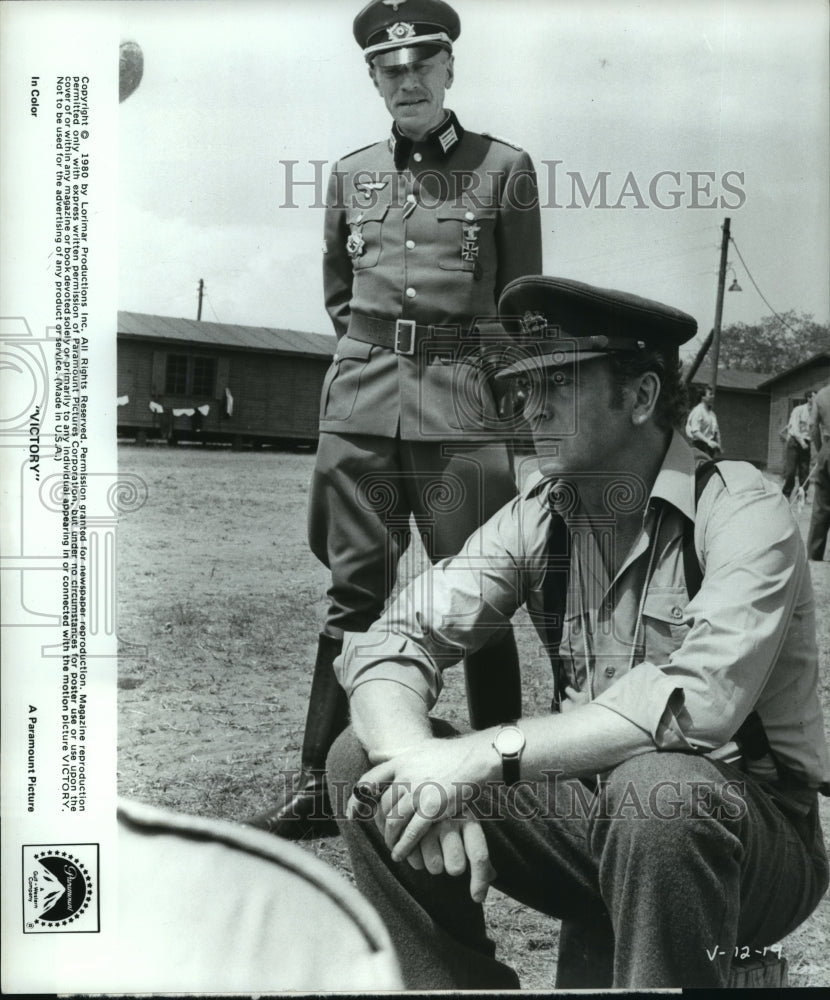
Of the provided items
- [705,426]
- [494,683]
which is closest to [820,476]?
[705,426]

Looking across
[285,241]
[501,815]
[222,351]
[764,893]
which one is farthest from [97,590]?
[764,893]

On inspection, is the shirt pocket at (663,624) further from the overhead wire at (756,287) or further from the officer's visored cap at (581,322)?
the overhead wire at (756,287)

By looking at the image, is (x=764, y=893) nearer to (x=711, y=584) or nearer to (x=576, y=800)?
(x=576, y=800)

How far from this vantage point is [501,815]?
2654 mm

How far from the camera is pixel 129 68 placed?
3312 mm

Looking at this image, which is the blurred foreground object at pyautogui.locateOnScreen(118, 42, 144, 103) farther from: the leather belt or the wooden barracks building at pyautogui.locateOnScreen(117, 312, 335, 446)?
the leather belt

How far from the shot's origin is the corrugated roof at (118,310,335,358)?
10.9 feet

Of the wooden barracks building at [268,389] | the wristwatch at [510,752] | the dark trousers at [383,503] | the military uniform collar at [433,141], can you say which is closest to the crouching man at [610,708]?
the wristwatch at [510,752]

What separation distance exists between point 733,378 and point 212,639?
5.53 ft

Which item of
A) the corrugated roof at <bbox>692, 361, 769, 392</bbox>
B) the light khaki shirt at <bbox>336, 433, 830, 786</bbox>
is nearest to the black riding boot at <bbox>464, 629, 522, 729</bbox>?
the light khaki shirt at <bbox>336, 433, 830, 786</bbox>

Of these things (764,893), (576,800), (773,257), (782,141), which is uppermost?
(782,141)

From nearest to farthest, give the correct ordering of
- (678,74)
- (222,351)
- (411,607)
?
(411,607)
(678,74)
(222,351)

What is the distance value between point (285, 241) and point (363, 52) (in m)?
0.58

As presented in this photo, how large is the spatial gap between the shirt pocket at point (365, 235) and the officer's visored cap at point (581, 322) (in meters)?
0.43
